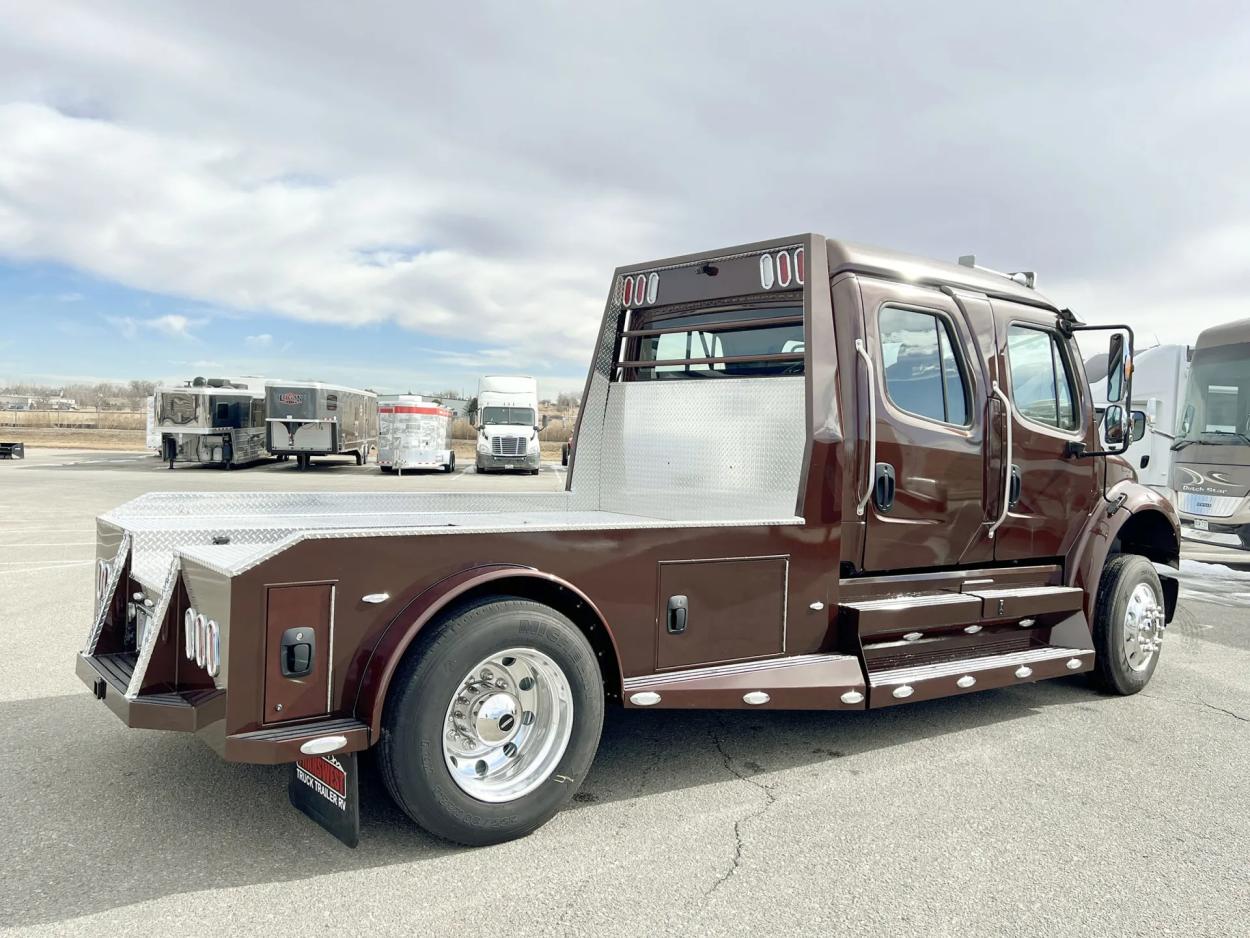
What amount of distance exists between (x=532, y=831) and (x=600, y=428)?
9.46 feet

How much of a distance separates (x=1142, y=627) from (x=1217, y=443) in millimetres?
7408

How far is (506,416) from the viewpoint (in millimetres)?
28859

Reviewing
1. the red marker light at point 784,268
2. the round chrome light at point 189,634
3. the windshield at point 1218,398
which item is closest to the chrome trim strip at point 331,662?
the round chrome light at point 189,634

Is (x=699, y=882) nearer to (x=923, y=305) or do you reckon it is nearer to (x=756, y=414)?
(x=756, y=414)

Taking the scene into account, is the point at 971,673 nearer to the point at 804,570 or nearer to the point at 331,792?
the point at 804,570

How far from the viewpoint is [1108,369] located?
5.34 meters

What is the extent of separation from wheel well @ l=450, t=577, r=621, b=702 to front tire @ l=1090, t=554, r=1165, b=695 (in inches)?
139

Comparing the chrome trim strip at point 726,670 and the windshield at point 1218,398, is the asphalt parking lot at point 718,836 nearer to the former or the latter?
the chrome trim strip at point 726,670

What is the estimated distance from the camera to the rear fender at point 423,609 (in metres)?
2.99

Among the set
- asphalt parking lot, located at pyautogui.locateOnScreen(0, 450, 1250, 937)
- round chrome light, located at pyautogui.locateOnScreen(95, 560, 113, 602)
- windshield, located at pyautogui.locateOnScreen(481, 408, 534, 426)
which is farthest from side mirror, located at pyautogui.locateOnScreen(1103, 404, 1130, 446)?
windshield, located at pyautogui.locateOnScreen(481, 408, 534, 426)

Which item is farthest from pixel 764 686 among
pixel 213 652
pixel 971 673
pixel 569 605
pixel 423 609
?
pixel 213 652

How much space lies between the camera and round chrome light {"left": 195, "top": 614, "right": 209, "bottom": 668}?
2.96 meters

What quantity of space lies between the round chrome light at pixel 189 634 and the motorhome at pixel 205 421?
27.8 meters

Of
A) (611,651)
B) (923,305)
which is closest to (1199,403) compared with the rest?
(923,305)
